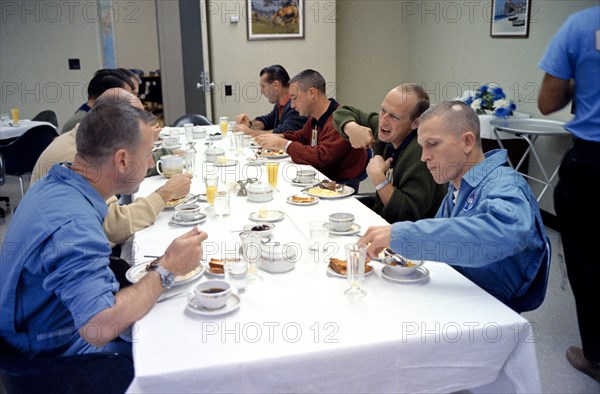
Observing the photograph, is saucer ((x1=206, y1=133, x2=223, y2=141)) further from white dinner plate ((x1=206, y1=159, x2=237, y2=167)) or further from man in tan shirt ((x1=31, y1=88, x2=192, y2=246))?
man in tan shirt ((x1=31, y1=88, x2=192, y2=246))

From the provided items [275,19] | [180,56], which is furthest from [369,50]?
[180,56]

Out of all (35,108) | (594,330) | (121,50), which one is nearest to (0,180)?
(35,108)

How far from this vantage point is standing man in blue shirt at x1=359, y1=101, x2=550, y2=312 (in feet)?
5.20

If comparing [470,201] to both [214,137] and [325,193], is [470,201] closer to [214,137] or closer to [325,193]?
[325,193]

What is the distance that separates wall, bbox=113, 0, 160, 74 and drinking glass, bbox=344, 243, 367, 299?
9.57 m

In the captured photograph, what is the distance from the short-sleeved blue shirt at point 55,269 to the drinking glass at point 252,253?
0.39 m

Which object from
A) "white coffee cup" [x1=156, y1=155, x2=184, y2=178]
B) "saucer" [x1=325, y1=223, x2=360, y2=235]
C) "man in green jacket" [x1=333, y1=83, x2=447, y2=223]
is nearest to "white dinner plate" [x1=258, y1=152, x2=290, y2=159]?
"white coffee cup" [x1=156, y1=155, x2=184, y2=178]

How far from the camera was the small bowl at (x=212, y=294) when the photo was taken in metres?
1.45

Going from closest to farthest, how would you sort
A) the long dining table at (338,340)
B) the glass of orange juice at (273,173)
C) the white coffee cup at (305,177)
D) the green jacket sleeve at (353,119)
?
the long dining table at (338,340) < the glass of orange juice at (273,173) < the white coffee cup at (305,177) < the green jacket sleeve at (353,119)

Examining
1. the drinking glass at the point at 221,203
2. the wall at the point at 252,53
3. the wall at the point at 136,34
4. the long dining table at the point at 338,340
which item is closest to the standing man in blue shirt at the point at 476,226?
the long dining table at the point at 338,340

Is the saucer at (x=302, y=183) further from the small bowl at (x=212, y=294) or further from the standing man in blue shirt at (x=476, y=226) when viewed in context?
the small bowl at (x=212, y=294)

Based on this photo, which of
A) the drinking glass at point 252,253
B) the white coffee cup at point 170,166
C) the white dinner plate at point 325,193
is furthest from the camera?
the white coffee cup at point 170,166

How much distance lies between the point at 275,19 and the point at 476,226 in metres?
5.12

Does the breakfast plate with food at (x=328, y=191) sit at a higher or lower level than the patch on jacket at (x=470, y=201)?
lower
